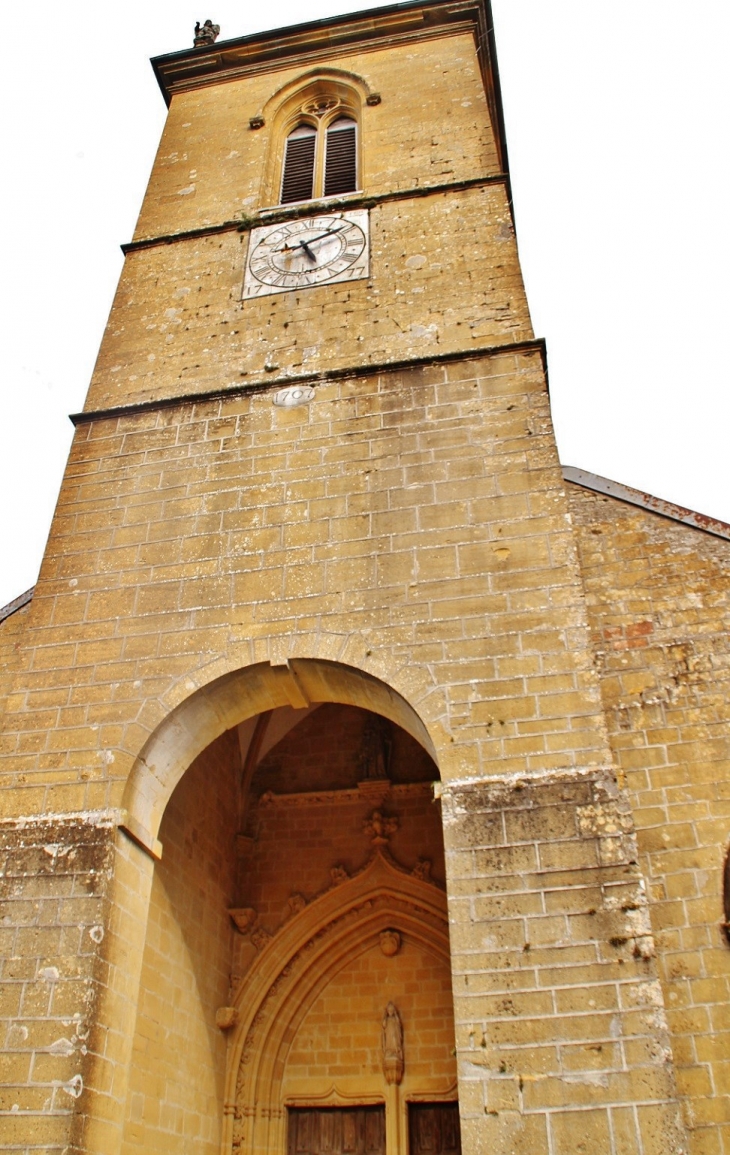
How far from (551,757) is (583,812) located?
Result: 1.20 feet

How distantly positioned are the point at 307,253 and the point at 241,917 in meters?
5.95

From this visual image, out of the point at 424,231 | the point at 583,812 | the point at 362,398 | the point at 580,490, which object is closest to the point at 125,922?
the point at 583,812

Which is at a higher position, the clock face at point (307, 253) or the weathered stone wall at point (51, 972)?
the clock face at point (307, 253)

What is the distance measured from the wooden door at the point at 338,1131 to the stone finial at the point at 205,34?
1205cm

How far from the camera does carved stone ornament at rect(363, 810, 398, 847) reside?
27.1ft

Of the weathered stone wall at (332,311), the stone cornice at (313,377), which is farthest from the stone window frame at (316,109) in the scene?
the stone cornice at (313,377)

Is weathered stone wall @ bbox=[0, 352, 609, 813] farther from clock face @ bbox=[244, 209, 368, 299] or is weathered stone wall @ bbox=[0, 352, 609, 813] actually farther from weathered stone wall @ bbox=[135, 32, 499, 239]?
weathered stone wall @ bbox=[135, 32, 499, 239]

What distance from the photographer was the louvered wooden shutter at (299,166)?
33.5 feet

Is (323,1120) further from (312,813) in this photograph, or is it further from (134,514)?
(134,514)

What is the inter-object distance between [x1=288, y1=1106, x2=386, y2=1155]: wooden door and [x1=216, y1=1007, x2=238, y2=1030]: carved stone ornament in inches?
34.8

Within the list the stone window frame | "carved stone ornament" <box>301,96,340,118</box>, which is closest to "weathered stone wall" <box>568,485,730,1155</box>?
the stone window frame

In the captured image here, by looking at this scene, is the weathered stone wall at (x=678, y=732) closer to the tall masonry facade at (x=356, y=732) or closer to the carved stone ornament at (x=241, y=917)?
the tall masonry facade at (x=356, y=732)

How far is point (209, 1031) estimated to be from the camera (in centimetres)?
721

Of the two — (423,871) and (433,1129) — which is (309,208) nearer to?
(423,871)
